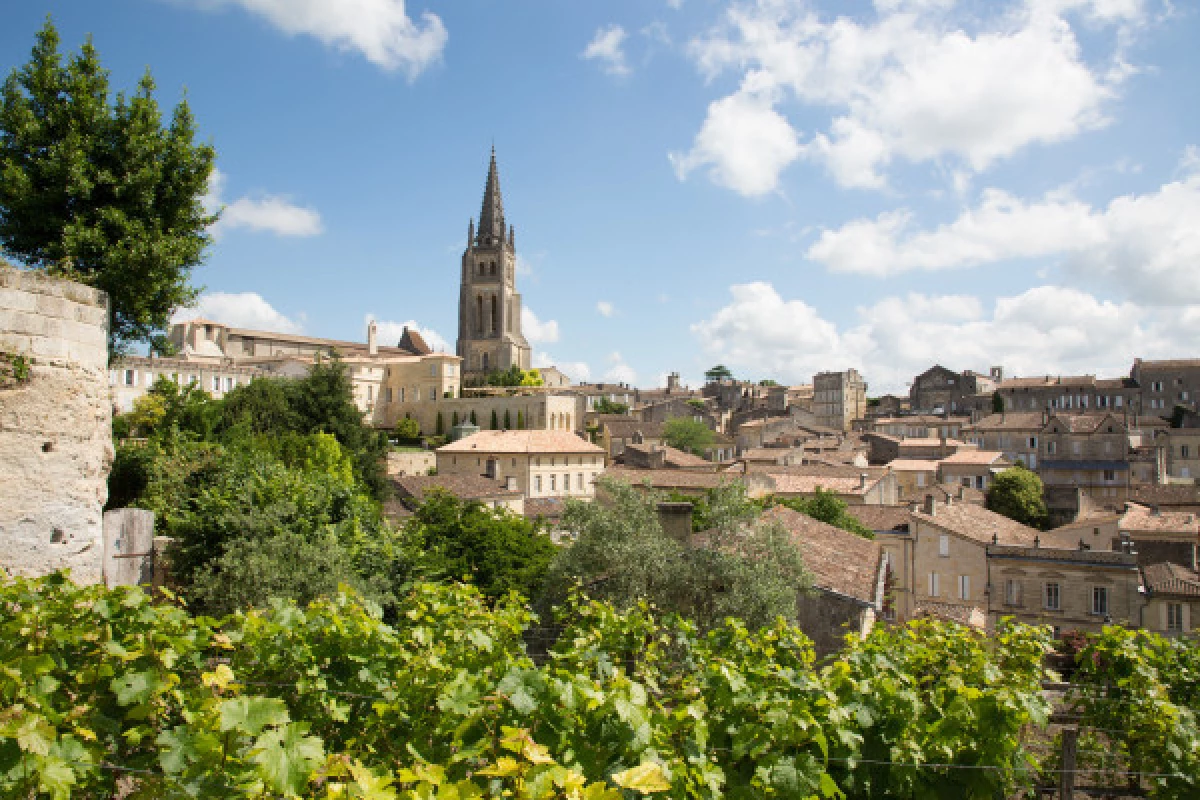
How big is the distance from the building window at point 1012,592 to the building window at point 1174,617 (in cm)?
430

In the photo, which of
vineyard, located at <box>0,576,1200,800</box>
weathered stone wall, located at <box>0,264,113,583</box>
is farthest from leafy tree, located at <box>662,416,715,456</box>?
vineyard, located at <box>0,576,1200,800</box>

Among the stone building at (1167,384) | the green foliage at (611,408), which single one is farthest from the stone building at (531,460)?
the stone building at (1167,384)

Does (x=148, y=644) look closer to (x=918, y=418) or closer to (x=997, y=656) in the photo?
(x=997, y=656)

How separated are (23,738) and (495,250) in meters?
106

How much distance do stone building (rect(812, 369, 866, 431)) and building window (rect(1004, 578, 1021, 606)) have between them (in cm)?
7156

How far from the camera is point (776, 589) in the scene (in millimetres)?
12000

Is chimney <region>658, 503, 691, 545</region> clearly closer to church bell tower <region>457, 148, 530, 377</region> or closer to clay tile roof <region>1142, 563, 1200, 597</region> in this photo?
clay tile roof <region>1142, 563, 1200, 597</region>

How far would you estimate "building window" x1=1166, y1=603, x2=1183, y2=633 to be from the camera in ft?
76.5

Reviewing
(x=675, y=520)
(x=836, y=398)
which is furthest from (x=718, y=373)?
(x=675, y=520)

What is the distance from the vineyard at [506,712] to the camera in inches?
142

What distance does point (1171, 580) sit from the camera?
2425 centimetres

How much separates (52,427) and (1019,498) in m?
49.4

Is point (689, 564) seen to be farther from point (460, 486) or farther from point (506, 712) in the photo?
point (460, 486)

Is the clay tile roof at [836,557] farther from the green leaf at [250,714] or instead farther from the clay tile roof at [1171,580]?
the green leaf at [250,714]
